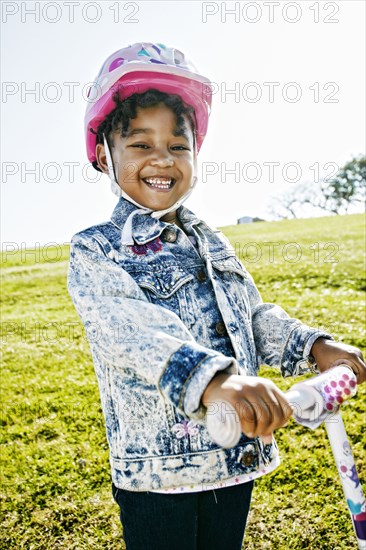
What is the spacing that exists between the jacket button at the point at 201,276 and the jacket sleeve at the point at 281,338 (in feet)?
0.97

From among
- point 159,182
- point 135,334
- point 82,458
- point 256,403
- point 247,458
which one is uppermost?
point 159,182

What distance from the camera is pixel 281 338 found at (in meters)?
2.16

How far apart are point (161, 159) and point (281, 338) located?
32.4 inches

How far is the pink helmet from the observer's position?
2242 millimetres

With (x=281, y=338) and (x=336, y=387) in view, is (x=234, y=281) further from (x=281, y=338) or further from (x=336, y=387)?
(x=336, y=387)

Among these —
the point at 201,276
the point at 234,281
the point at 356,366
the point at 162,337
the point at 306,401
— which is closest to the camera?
the point at 306,401

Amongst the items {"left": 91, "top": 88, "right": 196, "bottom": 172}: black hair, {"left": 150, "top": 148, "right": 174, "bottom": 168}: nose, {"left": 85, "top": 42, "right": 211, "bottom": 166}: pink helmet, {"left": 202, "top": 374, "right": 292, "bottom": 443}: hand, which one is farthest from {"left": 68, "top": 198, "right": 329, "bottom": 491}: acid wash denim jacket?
{"left": 85, "top": 42, "right": 211, "bottom": 166}: pink helmet

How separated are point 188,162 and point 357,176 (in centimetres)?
4672

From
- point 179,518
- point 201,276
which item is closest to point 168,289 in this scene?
point 201,276

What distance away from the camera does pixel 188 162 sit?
7.27ft

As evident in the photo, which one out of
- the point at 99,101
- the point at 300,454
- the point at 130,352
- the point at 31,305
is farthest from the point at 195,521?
A: the point at 31,305

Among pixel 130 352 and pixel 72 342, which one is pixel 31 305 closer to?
pixel 72 342

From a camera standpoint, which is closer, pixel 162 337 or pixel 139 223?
pixel 162 337

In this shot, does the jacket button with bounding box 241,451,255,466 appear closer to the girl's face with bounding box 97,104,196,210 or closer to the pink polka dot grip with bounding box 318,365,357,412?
the pink polka dot grip with bounding box 318,365,357,412
